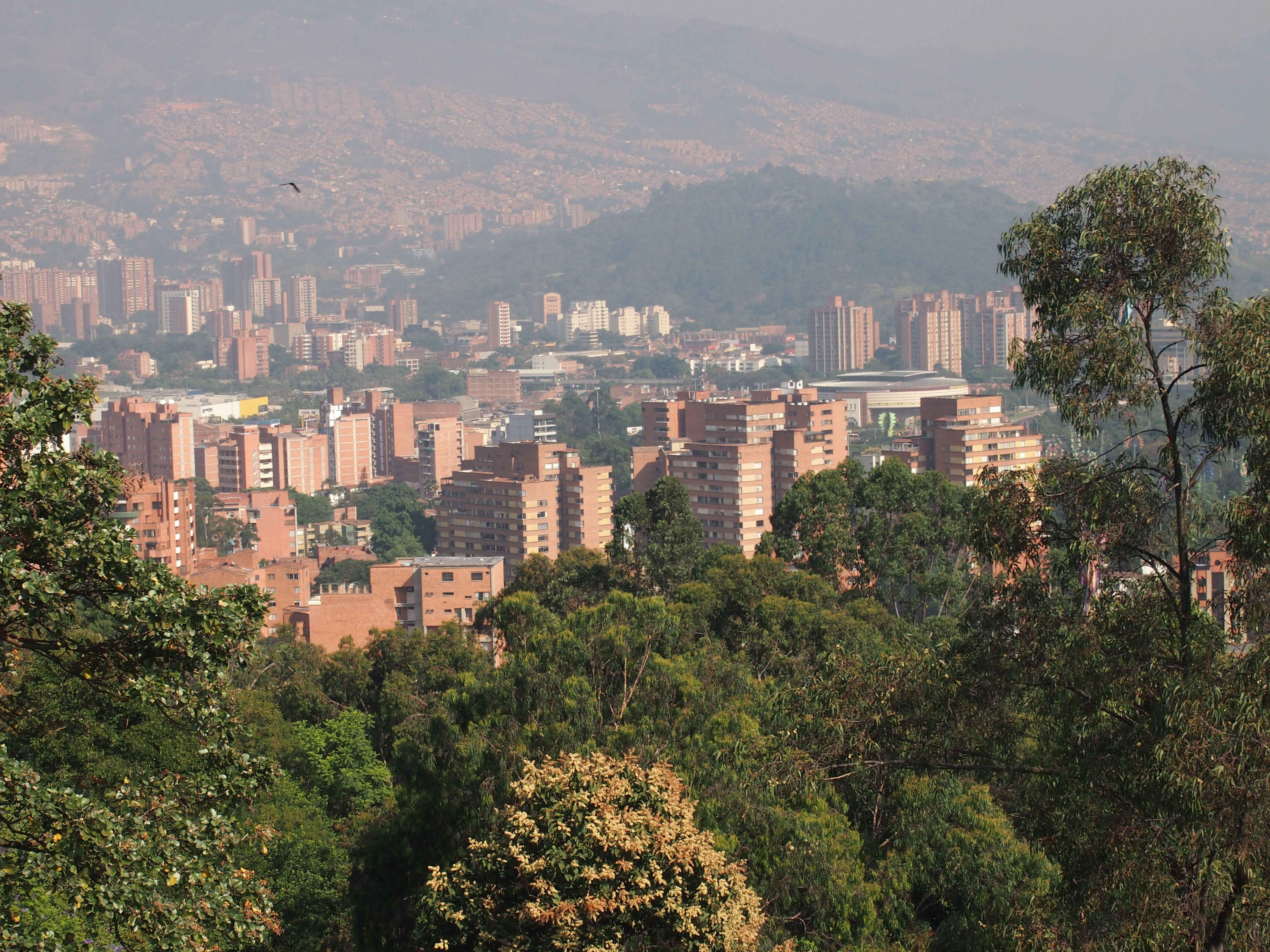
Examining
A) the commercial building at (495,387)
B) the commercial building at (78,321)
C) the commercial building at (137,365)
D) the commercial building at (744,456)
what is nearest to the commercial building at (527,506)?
the commercial building at (744,456)

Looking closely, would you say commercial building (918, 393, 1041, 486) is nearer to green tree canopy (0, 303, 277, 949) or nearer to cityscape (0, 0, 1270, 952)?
cityscape (0, 0, 1270, 952)

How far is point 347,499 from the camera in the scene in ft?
196

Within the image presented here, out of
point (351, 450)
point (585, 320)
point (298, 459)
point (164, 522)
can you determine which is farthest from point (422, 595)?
point (585, 320)

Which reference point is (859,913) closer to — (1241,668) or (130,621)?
(1241,668)

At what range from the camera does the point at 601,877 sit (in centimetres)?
631

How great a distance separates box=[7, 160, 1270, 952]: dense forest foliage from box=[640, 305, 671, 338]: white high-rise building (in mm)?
148840

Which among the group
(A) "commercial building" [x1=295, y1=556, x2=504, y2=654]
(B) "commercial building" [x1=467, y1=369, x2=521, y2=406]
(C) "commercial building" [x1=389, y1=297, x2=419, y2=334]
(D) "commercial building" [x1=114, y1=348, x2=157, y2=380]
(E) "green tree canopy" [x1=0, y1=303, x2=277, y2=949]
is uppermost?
(C) "commercial building" [x1=389, y1=297, x2=419, y2=334]

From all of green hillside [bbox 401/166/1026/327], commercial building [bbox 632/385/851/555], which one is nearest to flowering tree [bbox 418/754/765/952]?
commercial building [bbox 632/385/851/555]

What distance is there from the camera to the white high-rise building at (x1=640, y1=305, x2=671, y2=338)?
159m

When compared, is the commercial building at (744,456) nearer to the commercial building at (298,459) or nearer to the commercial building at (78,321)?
the commercial building at (298,459)

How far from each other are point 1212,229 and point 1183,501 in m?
1.09

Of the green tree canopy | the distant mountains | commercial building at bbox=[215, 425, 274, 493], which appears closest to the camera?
the green tree canopy

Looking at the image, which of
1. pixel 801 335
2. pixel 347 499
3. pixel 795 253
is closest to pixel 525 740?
pixel 347 499

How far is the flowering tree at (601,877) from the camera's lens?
6316 mm
